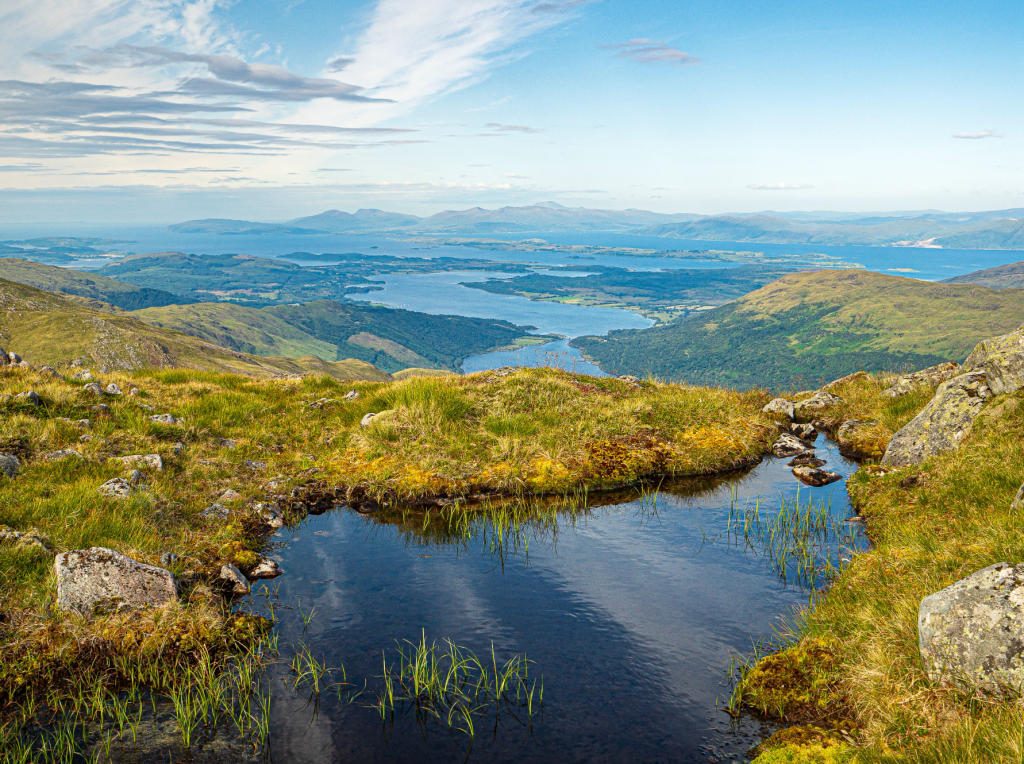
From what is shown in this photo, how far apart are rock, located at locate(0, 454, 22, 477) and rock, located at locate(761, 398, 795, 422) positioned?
2254 cm

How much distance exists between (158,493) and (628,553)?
10.2m

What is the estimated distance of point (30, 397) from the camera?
15.2 m

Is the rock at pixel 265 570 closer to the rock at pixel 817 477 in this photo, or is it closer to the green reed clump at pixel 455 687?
the green reed clump at pixel 455 687

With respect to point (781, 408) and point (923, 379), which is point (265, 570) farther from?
point (923, 379)

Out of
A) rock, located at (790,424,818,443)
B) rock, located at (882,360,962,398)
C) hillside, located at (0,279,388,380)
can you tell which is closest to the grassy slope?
rock, located at (790,424,818,443)

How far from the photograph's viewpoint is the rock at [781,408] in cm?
2233

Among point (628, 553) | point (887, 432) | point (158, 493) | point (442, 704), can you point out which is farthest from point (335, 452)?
point (887, 432)

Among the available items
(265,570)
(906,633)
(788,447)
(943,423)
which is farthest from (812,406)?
(265,570)

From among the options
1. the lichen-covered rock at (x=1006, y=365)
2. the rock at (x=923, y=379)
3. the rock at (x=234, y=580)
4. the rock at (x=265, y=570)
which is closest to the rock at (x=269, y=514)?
the rock at (x=265, y=570)

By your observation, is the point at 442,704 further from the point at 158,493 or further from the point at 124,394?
the point at 124,394

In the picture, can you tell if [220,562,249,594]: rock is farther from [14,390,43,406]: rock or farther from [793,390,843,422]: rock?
[793,390,843,422]: rock

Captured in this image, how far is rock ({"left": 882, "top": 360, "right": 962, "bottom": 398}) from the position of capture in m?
20.3

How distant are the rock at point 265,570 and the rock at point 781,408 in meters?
18.2

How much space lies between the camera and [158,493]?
12523 millimetres
